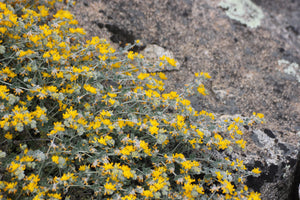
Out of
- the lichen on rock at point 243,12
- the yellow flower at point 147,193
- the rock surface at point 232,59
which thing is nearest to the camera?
the yellow flower at point 147,193

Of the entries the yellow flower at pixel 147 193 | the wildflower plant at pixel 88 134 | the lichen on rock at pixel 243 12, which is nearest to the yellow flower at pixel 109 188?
the wildflower plant at pixel 88 134

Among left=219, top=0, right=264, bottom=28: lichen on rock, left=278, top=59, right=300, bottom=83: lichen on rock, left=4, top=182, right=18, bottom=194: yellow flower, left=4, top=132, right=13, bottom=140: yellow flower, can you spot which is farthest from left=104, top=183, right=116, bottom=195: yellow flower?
left=219, top=0, right=264, bottom=28: lichen on rock

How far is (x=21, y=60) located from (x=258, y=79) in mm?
2928

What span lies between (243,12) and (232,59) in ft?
3.38

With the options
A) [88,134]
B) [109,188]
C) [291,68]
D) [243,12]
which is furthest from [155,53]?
[109,188]

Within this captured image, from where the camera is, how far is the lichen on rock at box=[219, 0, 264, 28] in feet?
16.0

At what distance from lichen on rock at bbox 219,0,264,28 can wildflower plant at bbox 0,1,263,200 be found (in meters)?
2.00

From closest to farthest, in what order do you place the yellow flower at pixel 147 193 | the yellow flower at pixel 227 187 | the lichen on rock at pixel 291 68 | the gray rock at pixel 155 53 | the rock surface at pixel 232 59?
the yellow flower at pixel 147 193, the yellow flower at pixel 227 187, the rock surface at pixel 232 59, the gray rock at pixel 155 53, the lichen on rock at pixel 291 68

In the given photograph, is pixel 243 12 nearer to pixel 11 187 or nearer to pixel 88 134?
pixel 88 134

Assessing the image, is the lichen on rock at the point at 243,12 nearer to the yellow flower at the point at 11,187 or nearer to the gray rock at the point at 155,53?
the gray rock at the point at 155,53

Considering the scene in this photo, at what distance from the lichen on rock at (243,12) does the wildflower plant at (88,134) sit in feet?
6.55

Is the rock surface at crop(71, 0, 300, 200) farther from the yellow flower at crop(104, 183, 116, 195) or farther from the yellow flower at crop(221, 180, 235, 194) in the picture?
the yellow flower at crop(104, 183, 116, 195)

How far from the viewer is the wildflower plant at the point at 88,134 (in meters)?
2.55

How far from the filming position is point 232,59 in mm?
4367
